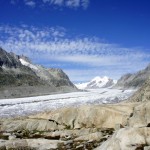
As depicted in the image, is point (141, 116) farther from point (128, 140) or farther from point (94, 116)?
point (128, 140)

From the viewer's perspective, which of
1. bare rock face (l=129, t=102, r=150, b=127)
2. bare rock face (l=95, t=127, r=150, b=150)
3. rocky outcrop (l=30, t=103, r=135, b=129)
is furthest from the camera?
rocky outcrop (l=30, t=103, r=135, b=129)

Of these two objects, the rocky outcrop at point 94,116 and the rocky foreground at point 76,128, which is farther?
the rocky outcrop at point 94,116

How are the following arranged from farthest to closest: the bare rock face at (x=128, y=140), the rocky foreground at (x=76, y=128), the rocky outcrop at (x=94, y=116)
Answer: the rocky outcrop at (x=94, y=116) → the rocky foreground at (x=76, y=128) → the bare rock face at (x=128, y=140)

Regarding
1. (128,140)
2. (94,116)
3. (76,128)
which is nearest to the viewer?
(128,140)

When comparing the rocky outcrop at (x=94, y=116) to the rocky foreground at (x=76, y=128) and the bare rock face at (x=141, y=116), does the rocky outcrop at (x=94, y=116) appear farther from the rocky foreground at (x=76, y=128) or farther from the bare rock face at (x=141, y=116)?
the bare rock face at (x=141, y=116)

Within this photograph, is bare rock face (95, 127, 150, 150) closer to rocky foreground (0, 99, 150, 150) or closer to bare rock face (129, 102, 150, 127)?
rocky foreground (0, 99, 150, 150)

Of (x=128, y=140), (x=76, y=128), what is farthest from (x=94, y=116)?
(x=128, y=140)

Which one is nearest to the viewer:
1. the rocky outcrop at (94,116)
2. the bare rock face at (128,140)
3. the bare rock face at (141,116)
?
the bare rock face at (128,140)

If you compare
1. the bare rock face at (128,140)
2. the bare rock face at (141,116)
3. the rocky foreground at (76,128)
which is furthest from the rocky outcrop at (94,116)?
the bare rock face at (128,140)

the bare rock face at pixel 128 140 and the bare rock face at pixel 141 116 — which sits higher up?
the bare rock face at pixel 141 116

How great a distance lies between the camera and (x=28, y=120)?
43.3m

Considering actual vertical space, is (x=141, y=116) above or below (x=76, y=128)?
above

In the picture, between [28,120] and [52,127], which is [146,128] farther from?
[28,120]

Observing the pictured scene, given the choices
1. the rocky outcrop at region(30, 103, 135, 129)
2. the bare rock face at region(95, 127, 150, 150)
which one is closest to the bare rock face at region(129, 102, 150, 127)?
the rocky outcrop at region(30, 103, 135, 129)
